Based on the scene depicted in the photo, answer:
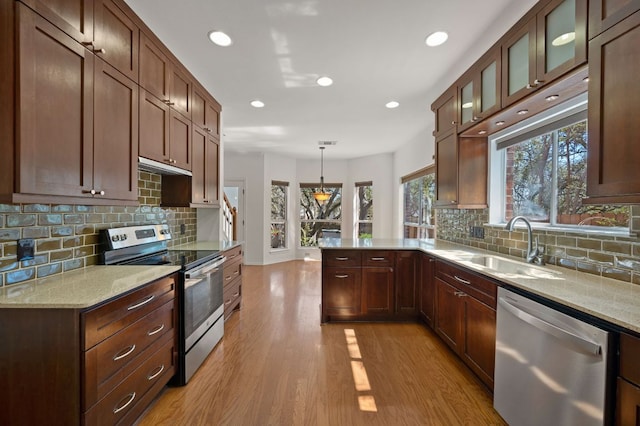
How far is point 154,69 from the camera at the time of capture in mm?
2234

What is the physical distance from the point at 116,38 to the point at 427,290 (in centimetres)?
335

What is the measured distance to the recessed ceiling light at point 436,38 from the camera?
2.13 meters

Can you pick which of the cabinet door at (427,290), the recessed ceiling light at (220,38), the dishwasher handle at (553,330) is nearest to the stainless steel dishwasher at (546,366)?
the dishwasher handle at (553,330)

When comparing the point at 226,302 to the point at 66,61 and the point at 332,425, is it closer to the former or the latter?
the point at 332,425

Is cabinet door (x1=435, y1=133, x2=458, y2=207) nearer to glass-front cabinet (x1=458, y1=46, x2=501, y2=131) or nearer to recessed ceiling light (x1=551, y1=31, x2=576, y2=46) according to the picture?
glass-front cabinet (x1=458, y1=46, x2=501, y2=131)

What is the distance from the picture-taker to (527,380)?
147 cm

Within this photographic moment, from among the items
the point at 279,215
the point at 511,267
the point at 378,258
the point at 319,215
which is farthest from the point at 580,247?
the point at 279,215

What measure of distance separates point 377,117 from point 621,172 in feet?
10.1

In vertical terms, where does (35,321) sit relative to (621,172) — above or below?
below

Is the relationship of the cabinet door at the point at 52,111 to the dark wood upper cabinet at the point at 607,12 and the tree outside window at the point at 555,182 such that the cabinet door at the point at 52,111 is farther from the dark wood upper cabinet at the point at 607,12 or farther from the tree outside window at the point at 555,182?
the tree outside window at the point at 555,182

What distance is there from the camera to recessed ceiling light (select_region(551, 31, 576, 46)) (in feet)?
5.01

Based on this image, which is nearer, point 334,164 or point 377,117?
point 377,117

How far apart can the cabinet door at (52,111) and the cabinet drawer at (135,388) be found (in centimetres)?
106

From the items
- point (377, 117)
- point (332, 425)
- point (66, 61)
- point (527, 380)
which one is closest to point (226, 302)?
point (332, 425)
